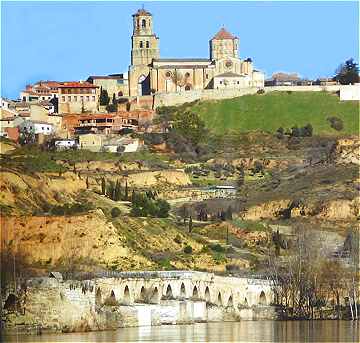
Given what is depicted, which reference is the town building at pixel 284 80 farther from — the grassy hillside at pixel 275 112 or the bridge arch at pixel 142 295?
the bridge arch at pixel 142 295

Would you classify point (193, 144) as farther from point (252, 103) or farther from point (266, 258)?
point (266, 258)

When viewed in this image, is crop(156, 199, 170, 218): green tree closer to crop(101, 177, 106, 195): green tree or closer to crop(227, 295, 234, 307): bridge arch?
crop(101, 177, 106, 195): green tree

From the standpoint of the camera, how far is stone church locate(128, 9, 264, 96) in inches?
6585

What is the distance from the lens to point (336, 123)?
525ft

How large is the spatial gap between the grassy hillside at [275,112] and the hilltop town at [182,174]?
0.18 metres

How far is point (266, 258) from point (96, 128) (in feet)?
157

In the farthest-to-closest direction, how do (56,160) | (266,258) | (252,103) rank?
(252,103) → (56,160) → (266,258)

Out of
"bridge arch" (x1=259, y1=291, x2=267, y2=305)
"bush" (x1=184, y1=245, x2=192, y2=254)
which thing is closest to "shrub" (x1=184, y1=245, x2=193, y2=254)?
"bush" (x1=184, y1=245, x2=192, y2=254)

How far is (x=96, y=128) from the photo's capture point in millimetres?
151125

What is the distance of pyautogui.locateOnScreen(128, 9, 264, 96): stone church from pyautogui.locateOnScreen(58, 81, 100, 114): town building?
5176 mm

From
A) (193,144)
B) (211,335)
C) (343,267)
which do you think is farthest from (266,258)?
(193,144)

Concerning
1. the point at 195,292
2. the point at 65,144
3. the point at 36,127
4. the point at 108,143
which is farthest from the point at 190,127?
the point at 195,292

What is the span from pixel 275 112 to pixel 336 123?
6994mm

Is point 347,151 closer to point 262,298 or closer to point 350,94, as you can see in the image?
point 350,94
